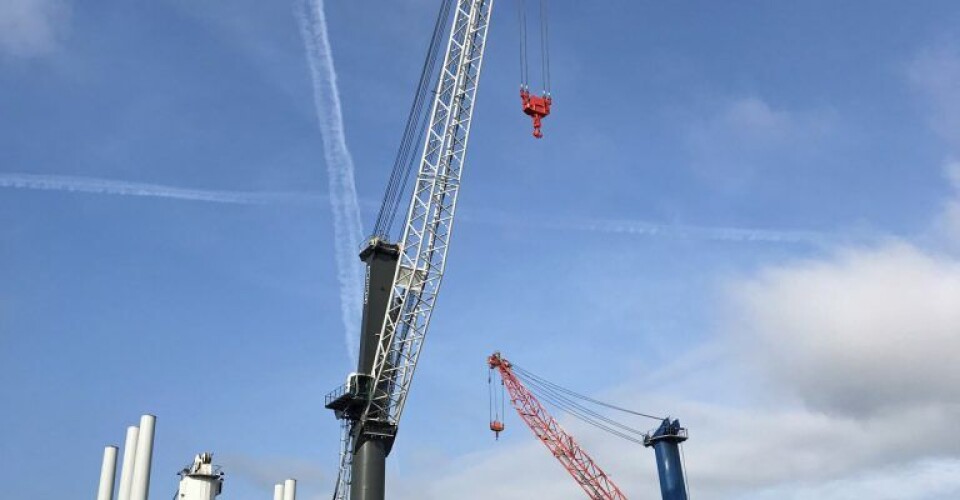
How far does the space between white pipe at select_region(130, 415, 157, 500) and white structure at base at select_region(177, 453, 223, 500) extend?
11.0 feet

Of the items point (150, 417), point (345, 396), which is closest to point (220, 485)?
point (150, 417)

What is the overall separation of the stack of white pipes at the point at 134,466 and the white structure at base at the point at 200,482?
11.0 feet

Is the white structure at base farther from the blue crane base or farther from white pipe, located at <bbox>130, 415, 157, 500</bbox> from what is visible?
the blue crane base

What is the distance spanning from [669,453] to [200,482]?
50.3 meters

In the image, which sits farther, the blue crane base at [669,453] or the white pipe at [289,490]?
the blue crane base at [669,453]

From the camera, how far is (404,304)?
7344 cm

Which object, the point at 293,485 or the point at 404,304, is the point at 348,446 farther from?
the point at 404,304

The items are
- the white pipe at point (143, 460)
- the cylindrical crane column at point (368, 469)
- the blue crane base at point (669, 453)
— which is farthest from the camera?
the blue crane base at point (669, 453)

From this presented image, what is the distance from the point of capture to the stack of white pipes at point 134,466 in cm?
5344

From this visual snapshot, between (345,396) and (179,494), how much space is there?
15.9 meters

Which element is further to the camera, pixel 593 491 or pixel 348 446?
pixel 593 491

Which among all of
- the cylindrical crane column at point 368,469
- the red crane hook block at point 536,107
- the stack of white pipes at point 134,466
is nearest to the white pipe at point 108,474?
the stack of white pipes at point 134,466

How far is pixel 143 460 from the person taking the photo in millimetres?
53969

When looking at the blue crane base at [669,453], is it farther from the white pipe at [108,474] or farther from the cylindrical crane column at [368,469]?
the white pipe at [108,474]
